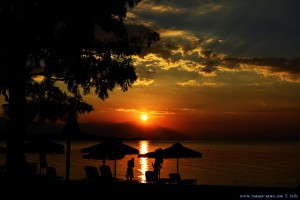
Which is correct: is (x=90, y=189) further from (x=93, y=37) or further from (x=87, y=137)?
(x=87, y=137)

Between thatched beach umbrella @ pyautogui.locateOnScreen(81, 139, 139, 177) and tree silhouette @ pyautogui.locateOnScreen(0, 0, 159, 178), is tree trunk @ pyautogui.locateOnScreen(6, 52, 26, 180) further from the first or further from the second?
thatched beach umbrella @ pyautogui.locateOnScreen(81, 139, 139, 177)

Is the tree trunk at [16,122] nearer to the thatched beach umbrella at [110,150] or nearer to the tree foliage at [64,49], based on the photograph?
the tree foliage at [64,49]

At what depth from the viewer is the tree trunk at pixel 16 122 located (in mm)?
12562

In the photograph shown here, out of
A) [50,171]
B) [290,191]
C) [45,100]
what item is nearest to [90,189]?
[290,191]

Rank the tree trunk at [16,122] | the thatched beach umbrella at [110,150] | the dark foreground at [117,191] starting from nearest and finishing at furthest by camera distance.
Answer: the dark foreground at [117,191] < the tree trunk at [16,122] < the thatched beach umbrella at [110,150]

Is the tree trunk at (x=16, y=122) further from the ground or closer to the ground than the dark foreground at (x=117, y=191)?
further from the ground

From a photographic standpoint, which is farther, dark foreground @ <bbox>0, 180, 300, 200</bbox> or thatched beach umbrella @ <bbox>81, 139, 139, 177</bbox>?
thatched beach umbrella @ <bbox>81, 139, 139, 177</bbox>

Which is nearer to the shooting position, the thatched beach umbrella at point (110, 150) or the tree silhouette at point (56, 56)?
the tree silhouette at point (56, 56)

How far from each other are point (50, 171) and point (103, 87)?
8247mm

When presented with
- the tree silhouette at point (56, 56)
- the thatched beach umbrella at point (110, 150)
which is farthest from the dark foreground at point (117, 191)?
the thatched beach umbrella at point (110, 150)

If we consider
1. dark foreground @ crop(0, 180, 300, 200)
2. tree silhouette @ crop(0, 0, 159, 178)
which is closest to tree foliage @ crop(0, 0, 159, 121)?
tree silhouette @ crop(0, 0, 159, 178)

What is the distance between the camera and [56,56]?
13.9 m

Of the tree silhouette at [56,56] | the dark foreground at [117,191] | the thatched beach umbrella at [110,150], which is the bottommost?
the dark foreground at [117,191]

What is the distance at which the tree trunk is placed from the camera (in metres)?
12.6
